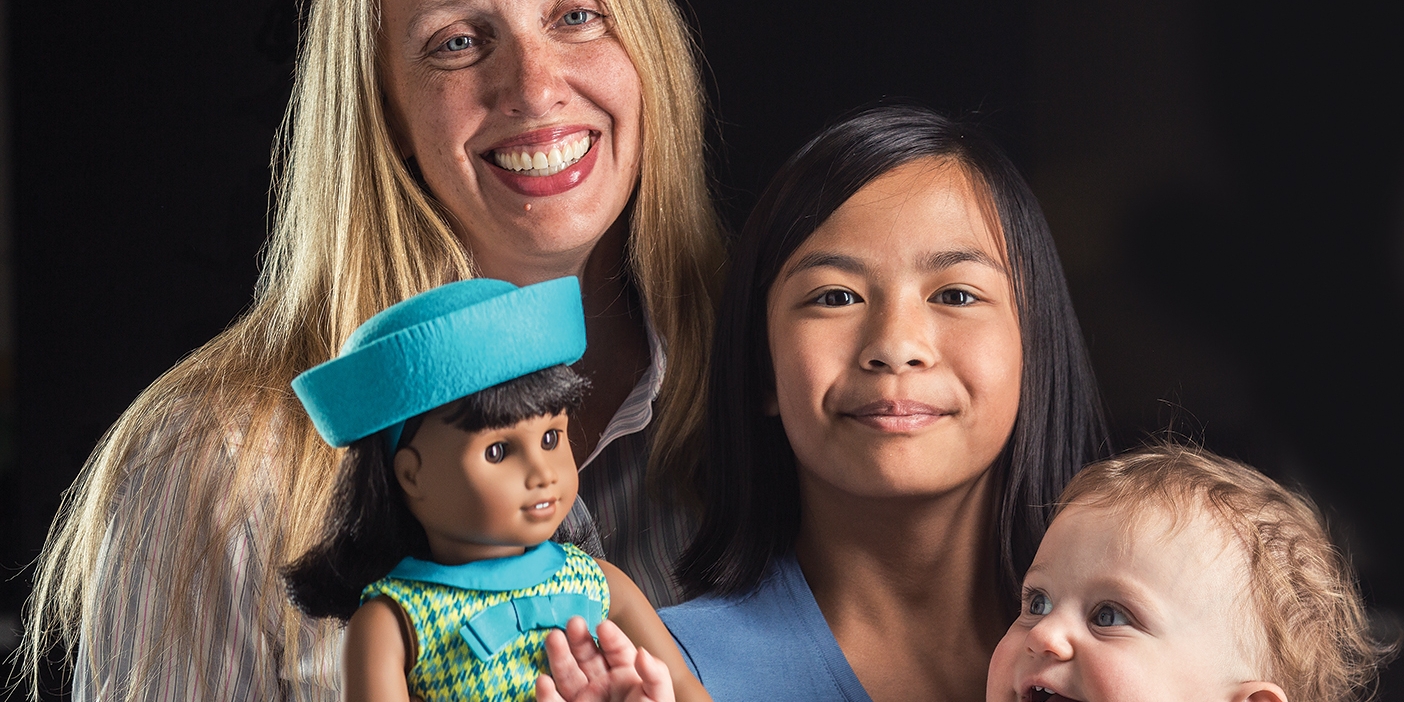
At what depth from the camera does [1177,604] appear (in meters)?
0.79

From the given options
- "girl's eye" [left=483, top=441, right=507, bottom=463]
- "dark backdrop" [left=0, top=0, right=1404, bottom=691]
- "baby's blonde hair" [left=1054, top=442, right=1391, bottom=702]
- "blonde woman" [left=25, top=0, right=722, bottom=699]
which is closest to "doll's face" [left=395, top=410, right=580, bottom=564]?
"girl's eye" [left=483, top=441, right=507, bottom=463]

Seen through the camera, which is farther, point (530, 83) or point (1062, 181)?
point (1062, 181)

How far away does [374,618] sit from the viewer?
65cm

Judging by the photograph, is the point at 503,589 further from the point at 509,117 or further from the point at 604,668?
the point at 509,117

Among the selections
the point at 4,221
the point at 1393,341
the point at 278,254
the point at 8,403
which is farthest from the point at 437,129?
the point at 1393,341

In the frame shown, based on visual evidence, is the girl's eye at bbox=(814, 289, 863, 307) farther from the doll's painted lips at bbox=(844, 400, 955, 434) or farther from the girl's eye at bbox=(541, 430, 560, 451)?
the girl's eye at bbox=(541, 430, 560, 451)

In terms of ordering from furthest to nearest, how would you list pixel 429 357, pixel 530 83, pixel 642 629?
pixel 530 83
pixel 642 629
pixel 429 357

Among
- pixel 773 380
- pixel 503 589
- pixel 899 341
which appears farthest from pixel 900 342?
pixel 503 589

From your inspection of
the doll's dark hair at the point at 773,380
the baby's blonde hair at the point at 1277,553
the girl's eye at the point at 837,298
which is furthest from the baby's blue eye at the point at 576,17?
the baby's blonde hair at the point at 1277,553

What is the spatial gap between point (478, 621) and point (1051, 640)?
37 cm

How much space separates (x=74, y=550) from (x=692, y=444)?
53 cm

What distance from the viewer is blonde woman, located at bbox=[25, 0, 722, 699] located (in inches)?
37.6

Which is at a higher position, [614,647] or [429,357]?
[429,357]

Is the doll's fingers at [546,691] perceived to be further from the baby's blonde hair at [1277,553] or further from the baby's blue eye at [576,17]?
the baby's blue eye at [576,17]
